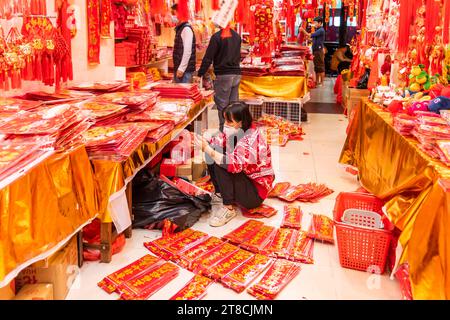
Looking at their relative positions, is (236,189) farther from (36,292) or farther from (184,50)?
(184,50)

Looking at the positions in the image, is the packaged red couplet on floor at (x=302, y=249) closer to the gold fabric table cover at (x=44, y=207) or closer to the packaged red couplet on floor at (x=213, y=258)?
the packaged red couplet on floor at (x=213, y=258)

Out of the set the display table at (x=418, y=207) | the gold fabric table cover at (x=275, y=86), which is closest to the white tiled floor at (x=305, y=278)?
the display table at (x=418, y=207)

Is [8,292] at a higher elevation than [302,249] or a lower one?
higher

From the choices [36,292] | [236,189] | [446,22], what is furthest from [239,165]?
[446,22]

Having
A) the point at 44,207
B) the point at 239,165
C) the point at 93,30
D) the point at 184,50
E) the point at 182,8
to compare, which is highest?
the point at 182,8

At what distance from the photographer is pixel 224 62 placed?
18.5 ft

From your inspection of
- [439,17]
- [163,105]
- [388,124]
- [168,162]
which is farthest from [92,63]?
[439,17]

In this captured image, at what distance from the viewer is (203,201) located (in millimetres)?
3400

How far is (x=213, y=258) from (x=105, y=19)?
2.67 metres

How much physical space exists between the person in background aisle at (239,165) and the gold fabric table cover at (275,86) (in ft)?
11.1

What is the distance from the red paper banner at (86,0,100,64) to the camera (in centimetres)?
389

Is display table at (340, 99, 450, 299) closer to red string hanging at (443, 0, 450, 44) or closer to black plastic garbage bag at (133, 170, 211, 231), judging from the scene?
A: red string hanging at (443, 0, 450, 44)
